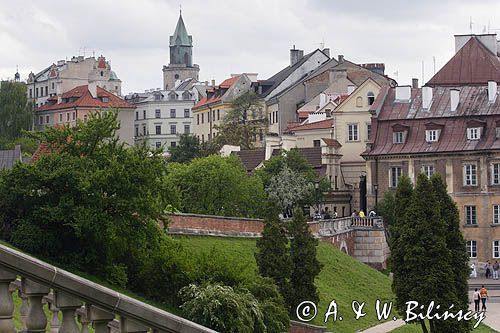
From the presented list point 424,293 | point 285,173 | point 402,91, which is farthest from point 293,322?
point 402,91

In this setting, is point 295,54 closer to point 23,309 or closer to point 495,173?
point 495,173

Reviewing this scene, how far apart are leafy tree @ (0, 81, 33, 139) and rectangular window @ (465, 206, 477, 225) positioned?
203 ft

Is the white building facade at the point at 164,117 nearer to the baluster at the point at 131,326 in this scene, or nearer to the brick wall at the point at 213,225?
the brick wall at the point at 213,225

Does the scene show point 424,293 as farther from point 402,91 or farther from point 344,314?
point 402,91

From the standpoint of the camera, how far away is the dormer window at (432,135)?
7931 cm

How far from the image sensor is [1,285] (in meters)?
9.84

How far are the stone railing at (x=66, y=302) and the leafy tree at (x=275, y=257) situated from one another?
31.6 meters

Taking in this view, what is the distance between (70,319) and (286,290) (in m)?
32.3

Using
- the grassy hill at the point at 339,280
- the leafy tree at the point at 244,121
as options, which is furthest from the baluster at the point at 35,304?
the leafy tree at the point at 244,121

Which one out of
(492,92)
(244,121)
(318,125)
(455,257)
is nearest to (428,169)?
(492,92)

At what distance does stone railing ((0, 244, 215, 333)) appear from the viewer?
9.81 meters

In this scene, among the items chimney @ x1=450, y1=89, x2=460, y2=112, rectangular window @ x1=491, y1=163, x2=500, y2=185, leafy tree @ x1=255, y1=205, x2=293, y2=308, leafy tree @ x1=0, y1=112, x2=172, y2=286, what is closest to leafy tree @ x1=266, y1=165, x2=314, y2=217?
chimney @ x1=450, y1=89, x2=460, y2=112

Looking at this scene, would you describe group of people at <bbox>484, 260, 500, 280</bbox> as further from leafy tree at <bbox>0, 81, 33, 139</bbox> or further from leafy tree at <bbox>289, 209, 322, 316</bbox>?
leafy tree at <bbox>0, 81, 33, 139</bbox>

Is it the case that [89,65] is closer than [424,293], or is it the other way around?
[424,293]
